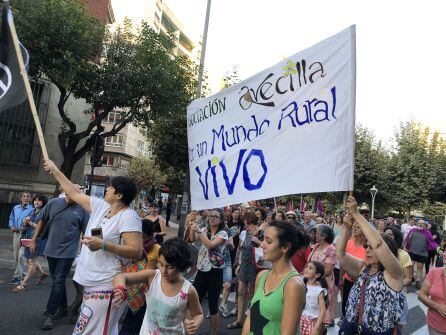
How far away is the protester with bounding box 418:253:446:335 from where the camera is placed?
432 cm

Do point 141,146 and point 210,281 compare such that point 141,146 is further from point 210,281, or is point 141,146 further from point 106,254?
point 106,254

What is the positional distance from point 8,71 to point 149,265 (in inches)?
98.4

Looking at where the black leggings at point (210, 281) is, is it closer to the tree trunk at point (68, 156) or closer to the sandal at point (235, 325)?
the sandal at point (235, 325)

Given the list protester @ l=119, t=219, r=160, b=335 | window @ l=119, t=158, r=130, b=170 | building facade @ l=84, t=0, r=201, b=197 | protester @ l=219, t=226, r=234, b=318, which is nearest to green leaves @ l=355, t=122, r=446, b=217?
protester @ l=219, t=226, r=234, b=318

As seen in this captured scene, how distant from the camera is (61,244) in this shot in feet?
20.0

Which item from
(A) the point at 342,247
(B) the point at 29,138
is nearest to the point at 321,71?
(A) the point at 342,247

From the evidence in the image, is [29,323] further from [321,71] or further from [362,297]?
[321,71]

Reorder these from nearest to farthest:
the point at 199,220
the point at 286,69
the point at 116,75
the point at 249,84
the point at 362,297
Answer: the point at 362,297, the point at 286,69, the point at 249,84, the point at 199,220, the point at 116,75

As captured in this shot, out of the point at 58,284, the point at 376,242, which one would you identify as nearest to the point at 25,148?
the point at 58,284

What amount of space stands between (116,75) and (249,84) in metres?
11.5

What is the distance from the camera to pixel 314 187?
3936 mm

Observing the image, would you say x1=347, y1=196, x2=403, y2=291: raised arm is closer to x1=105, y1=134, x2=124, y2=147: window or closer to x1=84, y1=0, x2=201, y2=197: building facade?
x1=84, y1=0, x2=201, y2=197: building facade

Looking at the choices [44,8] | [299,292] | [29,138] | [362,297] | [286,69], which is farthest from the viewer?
[29,138]

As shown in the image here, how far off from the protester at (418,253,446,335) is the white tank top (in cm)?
257
